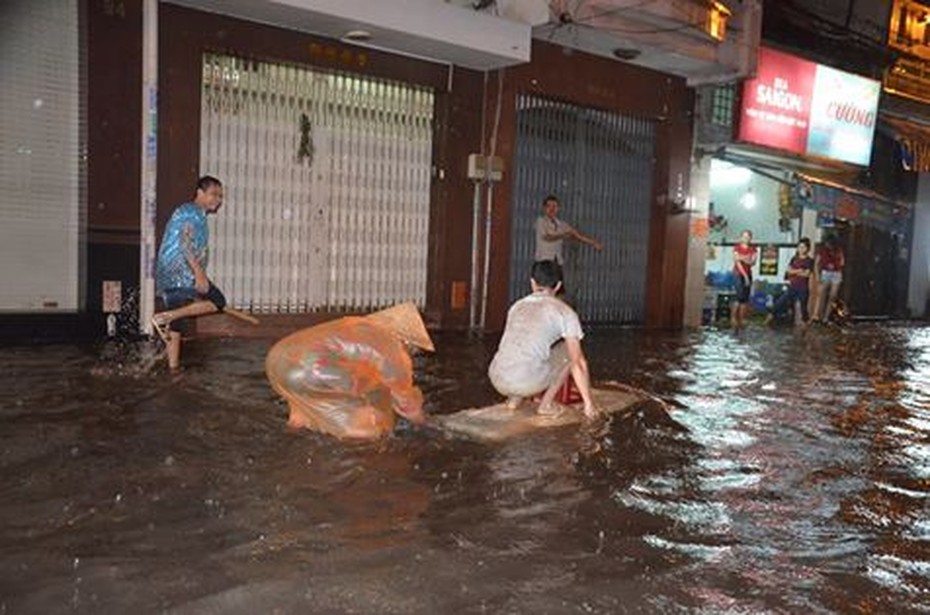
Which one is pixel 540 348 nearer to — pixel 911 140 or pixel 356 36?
pixel 356 36

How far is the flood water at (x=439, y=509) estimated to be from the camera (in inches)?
133

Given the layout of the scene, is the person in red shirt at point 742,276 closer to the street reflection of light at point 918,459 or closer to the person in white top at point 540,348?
the street reflection of light at point 918,459

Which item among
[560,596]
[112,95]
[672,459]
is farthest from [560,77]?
[560,596]

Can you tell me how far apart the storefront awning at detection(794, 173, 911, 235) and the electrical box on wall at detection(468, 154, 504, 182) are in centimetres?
880

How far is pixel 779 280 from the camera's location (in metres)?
20.8

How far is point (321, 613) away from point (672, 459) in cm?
324

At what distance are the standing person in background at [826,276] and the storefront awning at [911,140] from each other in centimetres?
405

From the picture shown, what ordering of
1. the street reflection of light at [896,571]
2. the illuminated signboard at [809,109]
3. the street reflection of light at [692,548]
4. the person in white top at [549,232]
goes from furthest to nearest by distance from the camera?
the illuminated signboard at [809,109]
the person in white top at [549,232]
the street reflection of light at [692,548]
the street reflection of light at [896,571]

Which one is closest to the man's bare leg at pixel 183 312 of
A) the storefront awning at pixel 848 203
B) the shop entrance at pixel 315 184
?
the shop entrance at pixel 315 184

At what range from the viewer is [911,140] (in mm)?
22031

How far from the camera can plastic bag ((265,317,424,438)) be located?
Result: 5.59 meters

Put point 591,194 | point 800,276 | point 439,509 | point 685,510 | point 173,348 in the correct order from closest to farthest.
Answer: point 439,509
point 685,510
point 173,348
point 591,194
point 800,276

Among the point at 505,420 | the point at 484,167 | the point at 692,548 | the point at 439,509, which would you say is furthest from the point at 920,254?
the point at 439,509

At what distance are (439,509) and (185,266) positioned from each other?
4.60m
